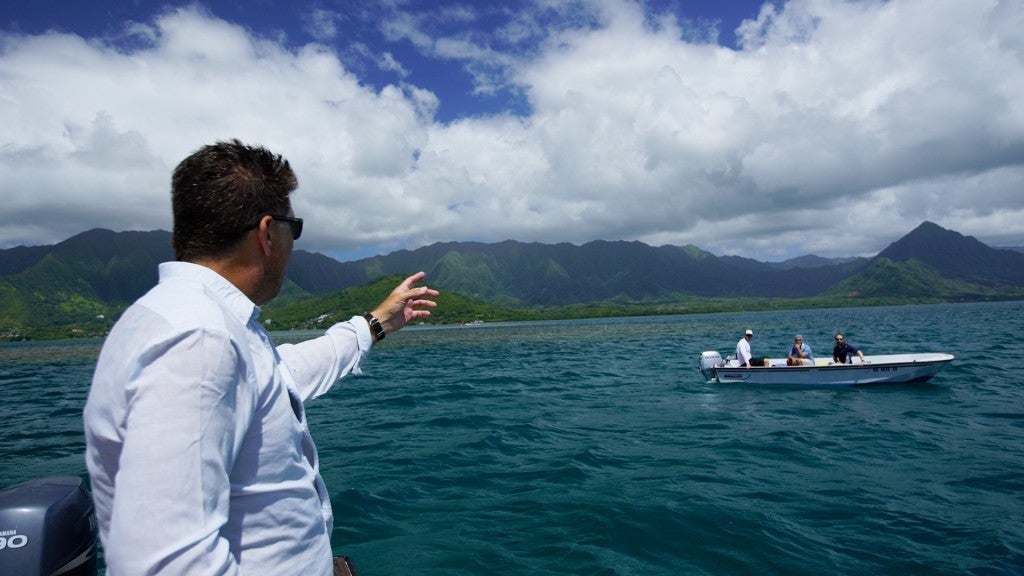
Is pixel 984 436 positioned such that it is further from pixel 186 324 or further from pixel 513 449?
pixel 186 324

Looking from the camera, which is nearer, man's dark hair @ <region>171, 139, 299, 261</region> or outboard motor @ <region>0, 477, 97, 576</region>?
man's dark hair @ <region>171, 139, 299, 261</region>

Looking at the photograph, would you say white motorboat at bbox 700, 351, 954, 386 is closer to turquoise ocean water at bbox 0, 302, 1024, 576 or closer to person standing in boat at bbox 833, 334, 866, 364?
person standing in boat at bbox 833, 334, 866, 364

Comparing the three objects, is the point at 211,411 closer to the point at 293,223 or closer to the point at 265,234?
the point at 265,234

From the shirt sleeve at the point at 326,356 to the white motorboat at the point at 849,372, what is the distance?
1116 inches

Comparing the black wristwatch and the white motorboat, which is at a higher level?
the black wristwatch

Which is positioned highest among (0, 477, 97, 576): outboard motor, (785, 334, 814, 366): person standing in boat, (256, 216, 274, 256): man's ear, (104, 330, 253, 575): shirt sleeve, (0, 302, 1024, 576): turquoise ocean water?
(256, 216, 274, 256): man's ear

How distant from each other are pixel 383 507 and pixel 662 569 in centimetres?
594

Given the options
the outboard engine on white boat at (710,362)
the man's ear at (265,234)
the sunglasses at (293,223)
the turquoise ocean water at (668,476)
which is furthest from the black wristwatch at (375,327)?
the outboard engine on white boat at (710,362)

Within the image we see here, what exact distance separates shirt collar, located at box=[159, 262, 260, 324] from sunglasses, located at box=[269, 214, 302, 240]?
44 cm

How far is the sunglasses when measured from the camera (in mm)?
2817

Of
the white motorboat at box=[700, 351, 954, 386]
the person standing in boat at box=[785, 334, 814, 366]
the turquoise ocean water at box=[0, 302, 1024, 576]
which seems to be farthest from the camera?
the person standing in boat at box=[785, 334, 814, 366]

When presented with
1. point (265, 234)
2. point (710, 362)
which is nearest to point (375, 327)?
point (265, 234)

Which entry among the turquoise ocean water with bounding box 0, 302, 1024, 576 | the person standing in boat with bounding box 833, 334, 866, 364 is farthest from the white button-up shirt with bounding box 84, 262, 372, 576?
the person standing in boat with bounding box 833, 334, 866, 364

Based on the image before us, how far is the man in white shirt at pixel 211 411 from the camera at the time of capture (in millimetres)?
1880
